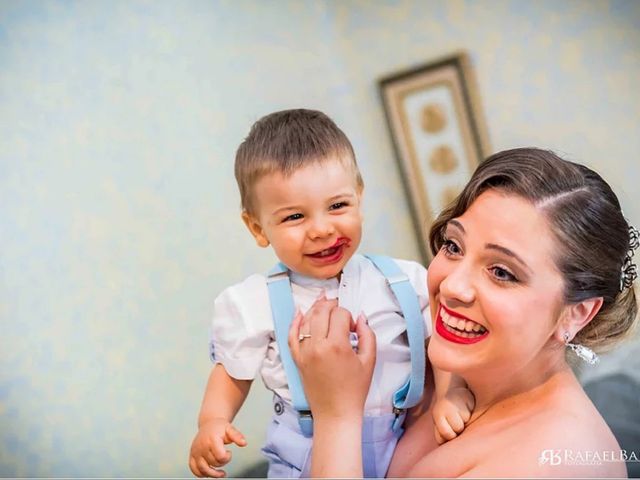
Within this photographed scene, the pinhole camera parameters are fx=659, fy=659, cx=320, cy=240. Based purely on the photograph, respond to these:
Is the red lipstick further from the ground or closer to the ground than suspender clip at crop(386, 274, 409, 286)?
closer to the ground

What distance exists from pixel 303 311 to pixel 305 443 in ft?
0.80

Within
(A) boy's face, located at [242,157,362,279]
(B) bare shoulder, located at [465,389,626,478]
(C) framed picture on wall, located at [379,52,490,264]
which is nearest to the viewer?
(B) bare shoulder, located at [465,389,626,478]

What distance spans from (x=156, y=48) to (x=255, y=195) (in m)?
0.77

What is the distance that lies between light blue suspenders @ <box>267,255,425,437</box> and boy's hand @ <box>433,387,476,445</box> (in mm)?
54

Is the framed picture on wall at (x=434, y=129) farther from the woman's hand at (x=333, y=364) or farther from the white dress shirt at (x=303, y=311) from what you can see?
the woman's hand at (x=333, y=364)

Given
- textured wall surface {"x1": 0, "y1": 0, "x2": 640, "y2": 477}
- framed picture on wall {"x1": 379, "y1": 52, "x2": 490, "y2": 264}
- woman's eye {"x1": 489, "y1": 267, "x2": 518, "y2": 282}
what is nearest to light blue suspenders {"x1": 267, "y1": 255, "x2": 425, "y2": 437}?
woman's eye {"x1": 489, "y1": 267, "x2": 518, "y2": 282}

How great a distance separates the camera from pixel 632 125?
1798 mm

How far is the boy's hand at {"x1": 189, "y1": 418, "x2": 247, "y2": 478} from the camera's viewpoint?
3.61ft

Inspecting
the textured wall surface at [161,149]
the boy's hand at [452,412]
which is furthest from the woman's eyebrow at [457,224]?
the textured wall surface at [161,149]

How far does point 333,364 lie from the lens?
3.53 ft

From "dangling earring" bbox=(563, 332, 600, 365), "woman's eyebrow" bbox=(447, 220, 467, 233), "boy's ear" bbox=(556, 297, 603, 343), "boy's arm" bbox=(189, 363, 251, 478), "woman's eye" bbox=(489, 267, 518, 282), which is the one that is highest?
"woman's eyebrow" bbox=(447, 220, 467, 233)

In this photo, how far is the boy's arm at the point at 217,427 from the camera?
111 cm

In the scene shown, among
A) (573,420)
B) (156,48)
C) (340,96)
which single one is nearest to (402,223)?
(340,96)

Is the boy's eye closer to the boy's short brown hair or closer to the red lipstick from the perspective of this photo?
the boy's short brown hair
